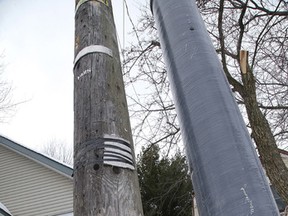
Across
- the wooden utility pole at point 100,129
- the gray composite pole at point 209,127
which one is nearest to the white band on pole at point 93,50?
the wooden utility pole at point 100,129

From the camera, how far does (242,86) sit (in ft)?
23.1

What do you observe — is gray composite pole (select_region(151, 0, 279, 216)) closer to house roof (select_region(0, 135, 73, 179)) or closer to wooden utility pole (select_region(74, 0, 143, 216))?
wooden utility pole (select_region(74, 0, 143, 216))

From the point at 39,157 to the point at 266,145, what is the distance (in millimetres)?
7669

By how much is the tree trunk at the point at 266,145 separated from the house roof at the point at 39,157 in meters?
5.92

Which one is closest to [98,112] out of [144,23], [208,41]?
[208,41]

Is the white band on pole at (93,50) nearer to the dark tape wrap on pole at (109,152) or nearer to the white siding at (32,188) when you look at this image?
the dark tape wrap on pole at (109,152)

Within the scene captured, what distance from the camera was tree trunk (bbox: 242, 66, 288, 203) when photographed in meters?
5.58

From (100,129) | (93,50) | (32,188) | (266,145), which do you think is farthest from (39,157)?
(100,129)

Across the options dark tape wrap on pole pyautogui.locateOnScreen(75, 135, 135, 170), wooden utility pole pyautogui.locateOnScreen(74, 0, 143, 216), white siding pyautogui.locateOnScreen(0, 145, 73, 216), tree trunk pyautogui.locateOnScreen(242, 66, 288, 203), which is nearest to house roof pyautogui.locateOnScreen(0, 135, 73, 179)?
white siding pyautogui.locateOnScreen(0, 145, 73, 216)

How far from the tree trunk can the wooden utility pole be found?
468cm

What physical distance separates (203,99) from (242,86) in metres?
6.05

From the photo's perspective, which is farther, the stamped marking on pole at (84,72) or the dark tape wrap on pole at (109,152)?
the stamped marking on pole at (84,72)

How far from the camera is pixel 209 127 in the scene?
47.8 inches

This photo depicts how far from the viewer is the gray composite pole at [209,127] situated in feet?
3.55
